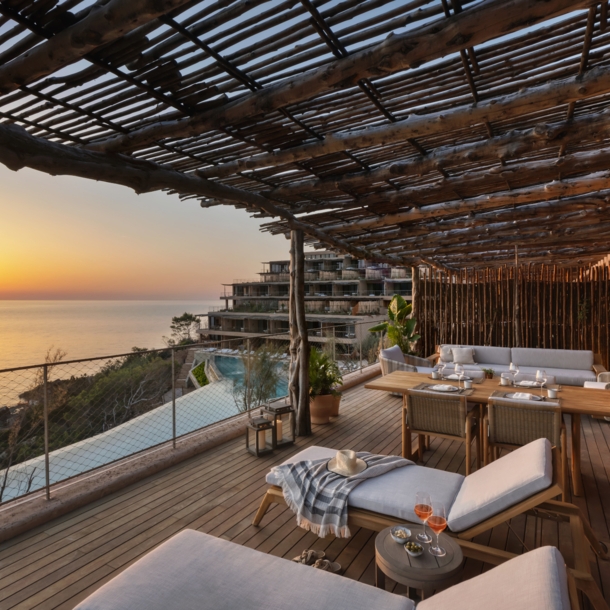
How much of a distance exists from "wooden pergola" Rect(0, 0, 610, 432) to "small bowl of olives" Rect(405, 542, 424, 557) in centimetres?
222

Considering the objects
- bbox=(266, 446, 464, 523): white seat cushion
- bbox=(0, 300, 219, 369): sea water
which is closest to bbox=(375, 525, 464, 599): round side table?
bbox=(266, 446, 464, 523): white seat cushion

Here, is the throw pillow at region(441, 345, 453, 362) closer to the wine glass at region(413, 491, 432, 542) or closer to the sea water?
the wine glass at region(413, 491, 432, 542)

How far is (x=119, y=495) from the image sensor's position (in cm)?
346

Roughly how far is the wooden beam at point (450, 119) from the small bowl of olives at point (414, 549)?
92.4 inches

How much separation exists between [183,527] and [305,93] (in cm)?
293

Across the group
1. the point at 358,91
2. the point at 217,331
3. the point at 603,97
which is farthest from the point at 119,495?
the point at 217,331

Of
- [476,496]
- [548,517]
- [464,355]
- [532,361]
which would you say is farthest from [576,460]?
[464,355]

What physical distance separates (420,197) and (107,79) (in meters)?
2.93

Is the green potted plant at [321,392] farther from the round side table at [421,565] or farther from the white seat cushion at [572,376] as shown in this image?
the round side table at [421,565]

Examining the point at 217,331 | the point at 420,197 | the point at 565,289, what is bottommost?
the point at 217,331

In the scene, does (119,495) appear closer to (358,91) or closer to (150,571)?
(150,571)

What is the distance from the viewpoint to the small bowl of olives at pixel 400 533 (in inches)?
78.5

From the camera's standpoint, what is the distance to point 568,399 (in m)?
3.73

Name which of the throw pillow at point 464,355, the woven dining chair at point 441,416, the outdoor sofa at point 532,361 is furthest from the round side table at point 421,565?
the throw pillow at point 464,355
